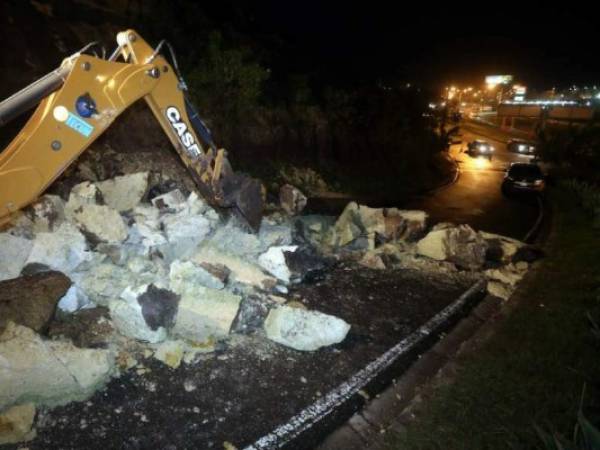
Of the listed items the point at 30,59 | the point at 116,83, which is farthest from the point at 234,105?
the point at 116,83

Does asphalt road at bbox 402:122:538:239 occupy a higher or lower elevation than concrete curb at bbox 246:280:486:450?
lower

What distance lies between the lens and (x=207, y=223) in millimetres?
5602

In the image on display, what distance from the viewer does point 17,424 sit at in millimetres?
2898

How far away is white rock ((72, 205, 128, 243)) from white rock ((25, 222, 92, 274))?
0.26m

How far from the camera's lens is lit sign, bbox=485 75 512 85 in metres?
76.2

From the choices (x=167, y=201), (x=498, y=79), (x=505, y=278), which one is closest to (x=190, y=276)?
(x=167, y=201)

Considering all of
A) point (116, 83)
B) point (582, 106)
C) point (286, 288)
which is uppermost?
point (116, 83)

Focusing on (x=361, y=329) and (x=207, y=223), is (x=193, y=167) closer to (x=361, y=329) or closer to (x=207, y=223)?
(x=207, y=223)

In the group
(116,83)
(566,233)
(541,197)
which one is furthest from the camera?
(541,197)

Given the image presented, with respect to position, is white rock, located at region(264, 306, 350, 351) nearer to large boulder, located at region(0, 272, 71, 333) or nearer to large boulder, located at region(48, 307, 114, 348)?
large boulder, located at region(48, 307, 114, 348)

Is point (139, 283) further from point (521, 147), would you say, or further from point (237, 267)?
point (521, 147)

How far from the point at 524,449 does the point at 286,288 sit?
10.6 ft

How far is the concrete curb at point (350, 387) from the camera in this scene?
320cm

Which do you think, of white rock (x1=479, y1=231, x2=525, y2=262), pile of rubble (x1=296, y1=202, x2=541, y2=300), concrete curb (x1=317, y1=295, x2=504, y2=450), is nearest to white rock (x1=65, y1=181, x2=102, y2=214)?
pile of rubble (x1=296, y1=202, x2=541, y2=300)
